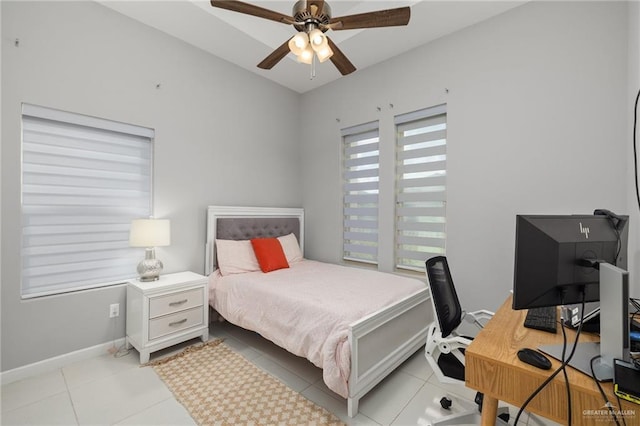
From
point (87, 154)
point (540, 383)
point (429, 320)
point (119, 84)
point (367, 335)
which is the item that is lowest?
point (429, 320)

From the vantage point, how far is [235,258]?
307 centimetres

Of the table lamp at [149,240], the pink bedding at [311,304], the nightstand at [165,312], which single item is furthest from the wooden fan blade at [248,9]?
the nightstand at [165,312]

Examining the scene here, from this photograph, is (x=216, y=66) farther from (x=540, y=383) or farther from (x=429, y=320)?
(x=540, y=383)

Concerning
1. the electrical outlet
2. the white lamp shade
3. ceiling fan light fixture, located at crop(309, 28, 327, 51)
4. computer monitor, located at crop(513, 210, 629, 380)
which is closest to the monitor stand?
computer monitor, located at crop(513, 210, 629, 380)

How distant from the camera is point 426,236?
3043mm

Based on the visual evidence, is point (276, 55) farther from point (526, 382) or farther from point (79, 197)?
point (526, 382)

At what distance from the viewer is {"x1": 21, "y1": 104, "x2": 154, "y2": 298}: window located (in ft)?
7.25

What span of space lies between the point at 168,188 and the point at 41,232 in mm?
1024

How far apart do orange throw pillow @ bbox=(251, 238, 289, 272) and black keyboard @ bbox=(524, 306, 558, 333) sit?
2.37 m

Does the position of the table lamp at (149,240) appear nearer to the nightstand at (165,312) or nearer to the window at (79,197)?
the nightstand at (165,312)

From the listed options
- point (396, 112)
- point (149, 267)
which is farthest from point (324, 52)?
point (149, 267)

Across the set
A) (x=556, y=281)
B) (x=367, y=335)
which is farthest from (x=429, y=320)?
(x=556, y=281)

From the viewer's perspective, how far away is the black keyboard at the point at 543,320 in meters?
1.23

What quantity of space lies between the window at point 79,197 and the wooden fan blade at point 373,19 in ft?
7.13
